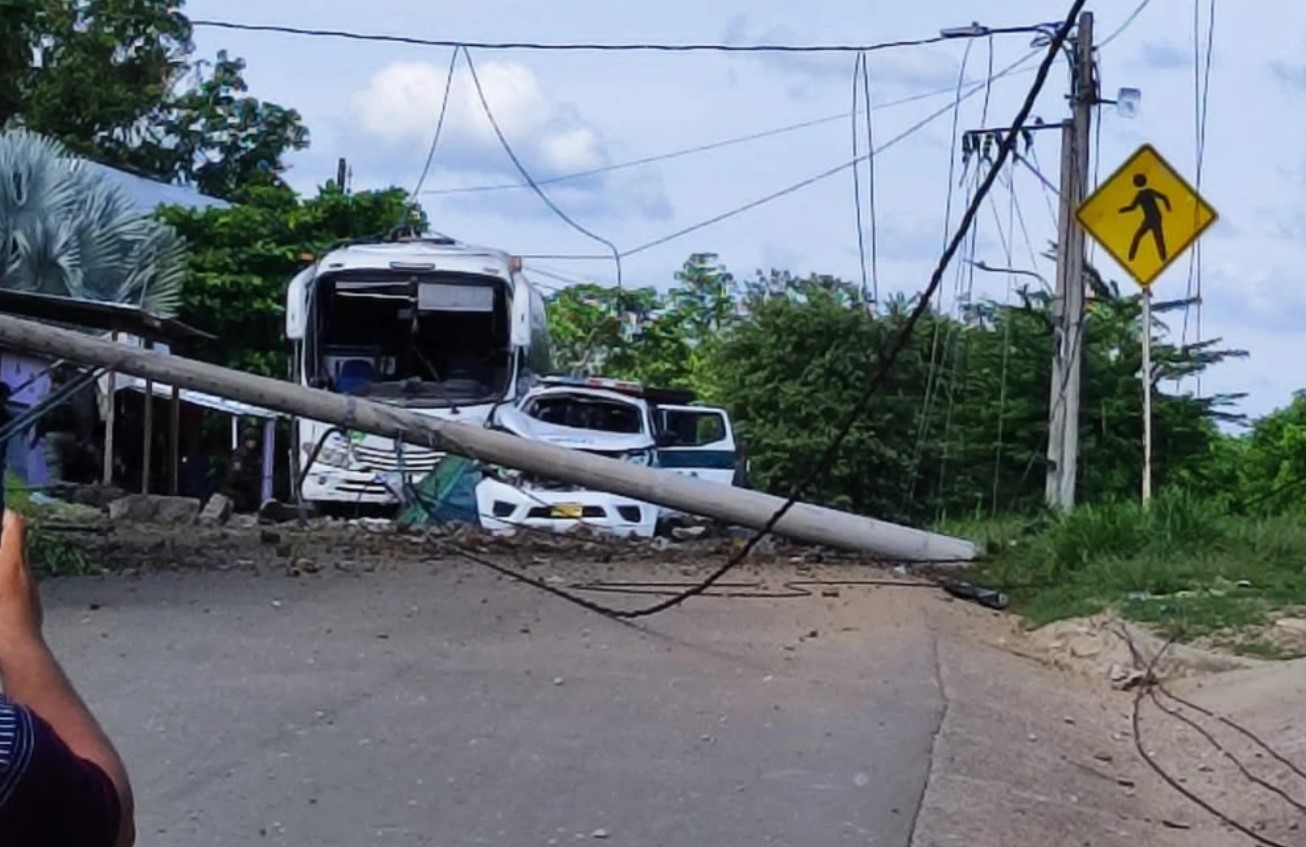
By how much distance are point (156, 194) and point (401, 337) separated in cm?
2080

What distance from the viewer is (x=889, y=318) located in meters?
33.0

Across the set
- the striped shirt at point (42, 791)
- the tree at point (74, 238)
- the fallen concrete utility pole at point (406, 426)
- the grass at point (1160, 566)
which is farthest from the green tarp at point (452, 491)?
the striped shirt at point (42, 791)

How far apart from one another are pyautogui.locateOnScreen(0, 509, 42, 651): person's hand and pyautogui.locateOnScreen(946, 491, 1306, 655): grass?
9553 mm

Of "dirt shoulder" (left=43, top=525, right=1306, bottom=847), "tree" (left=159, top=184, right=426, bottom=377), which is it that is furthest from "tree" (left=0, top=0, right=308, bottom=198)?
"dirt shoulder" (left=43, top=525, right=1306, bottom=847)

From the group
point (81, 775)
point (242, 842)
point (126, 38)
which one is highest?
point (126, 38)

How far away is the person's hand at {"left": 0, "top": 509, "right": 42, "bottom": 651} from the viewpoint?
279 cm

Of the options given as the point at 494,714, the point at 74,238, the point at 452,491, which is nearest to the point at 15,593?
the point at 494,714

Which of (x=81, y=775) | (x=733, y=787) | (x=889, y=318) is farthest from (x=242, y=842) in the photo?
(x=889, y=318)

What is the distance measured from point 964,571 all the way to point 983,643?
127 inches

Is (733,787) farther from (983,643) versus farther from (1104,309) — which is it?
(1104,309)

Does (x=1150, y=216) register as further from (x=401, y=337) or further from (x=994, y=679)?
(x=401, y=337)

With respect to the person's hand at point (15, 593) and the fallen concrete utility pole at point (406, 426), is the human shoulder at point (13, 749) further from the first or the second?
the fallen concrete utility pole at point (406, 426)

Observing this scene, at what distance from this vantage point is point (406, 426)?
43.2 feet

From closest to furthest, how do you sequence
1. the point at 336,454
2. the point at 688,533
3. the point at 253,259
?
the point at 688,533 → the point at 336,454 → the point at 253,259
